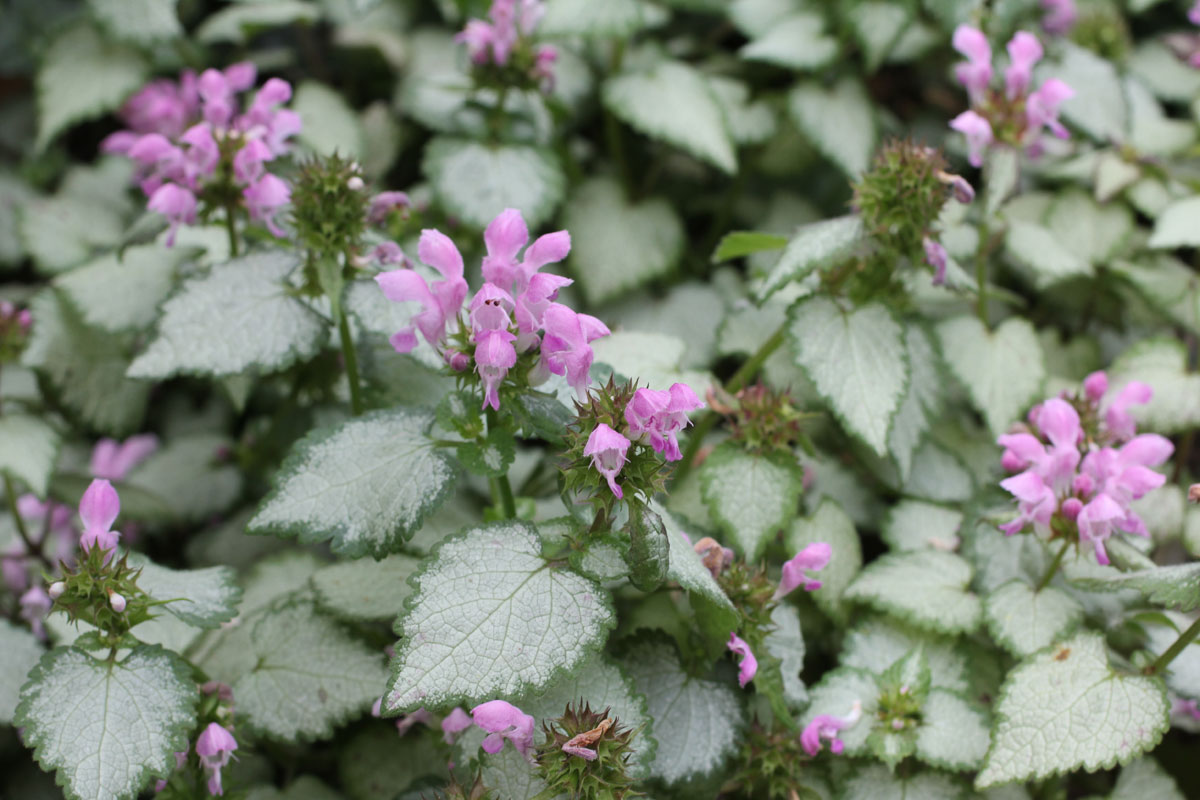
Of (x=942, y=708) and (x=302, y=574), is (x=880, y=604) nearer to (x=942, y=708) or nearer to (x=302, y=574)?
(x=942, y=708)

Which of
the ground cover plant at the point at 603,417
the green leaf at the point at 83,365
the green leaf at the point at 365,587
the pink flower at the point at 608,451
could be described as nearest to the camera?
the pink flower at the point at 608,451

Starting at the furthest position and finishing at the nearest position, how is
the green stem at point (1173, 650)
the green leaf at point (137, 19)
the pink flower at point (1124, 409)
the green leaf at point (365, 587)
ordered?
the green leaf at point (137, 19) < the pink flower at point (1124, 409) < the green leaf at point (365, 587) < the green stem at point (1173, 650)

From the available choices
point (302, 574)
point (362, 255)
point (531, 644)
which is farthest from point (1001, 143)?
point (302, 574)

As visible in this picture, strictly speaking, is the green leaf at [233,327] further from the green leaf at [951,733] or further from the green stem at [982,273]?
the green stem at [982,273]

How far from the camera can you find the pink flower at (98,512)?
889 millimetres

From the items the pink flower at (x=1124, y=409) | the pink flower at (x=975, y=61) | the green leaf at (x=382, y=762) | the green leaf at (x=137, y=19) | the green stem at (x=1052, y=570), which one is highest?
the pink flower at (x=975, y=61)

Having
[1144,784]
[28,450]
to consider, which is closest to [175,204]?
[28,450]

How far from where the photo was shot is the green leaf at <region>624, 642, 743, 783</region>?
0.92 metres

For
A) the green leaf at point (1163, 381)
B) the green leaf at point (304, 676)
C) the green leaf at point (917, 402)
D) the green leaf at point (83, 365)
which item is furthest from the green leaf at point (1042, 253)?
the green leaf at point (83, 365)

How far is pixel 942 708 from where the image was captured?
104 cm

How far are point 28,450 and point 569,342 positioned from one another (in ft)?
2.94

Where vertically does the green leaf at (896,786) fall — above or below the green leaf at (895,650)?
below

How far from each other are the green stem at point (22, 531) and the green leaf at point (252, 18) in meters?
0.96

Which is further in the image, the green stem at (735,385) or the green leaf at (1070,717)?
the green stem at (735,385)
